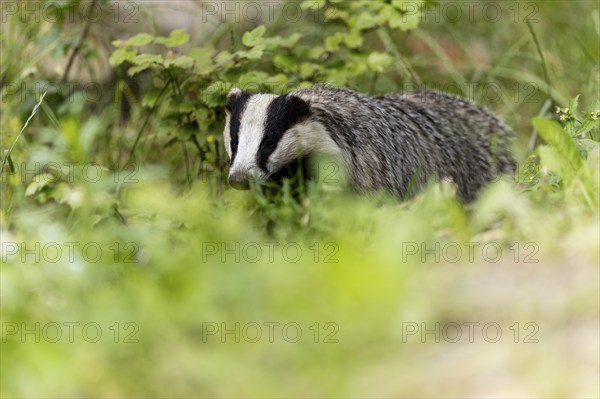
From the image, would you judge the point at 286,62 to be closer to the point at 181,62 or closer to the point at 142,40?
the point at 181,62

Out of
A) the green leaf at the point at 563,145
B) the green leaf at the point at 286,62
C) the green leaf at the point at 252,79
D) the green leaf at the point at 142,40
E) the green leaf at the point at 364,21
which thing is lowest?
the green leaf at the point at 563,145

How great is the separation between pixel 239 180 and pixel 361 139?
25.4 inches

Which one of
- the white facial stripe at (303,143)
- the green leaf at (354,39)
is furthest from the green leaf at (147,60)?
the green leaf at (354,39)

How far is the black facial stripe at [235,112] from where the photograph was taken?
393 centimetres

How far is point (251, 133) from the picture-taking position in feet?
12.6

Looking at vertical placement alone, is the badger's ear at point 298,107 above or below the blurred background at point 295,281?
above

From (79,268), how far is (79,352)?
551 millimetres

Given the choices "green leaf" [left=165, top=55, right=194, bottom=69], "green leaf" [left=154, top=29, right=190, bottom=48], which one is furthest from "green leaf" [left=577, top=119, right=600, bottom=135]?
"green leaf" [left=154, top=29, right=190, bottom=48]

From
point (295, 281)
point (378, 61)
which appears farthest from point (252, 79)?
point (295, 281)

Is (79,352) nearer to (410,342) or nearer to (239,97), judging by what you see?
(410,342)

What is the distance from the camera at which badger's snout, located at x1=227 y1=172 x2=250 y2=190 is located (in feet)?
12.0

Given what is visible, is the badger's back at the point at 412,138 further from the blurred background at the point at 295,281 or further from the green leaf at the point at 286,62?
the green leaf at the point at 286,62

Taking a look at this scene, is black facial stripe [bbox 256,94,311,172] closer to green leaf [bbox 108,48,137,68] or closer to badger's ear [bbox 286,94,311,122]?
badger's ear [bbox 286,94,311,122]

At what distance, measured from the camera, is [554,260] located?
2.56m
